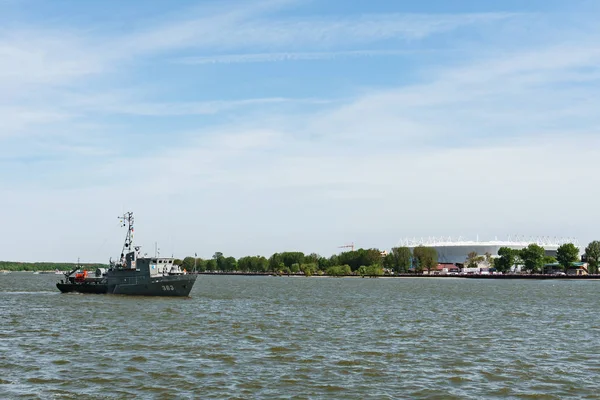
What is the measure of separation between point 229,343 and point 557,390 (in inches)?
957

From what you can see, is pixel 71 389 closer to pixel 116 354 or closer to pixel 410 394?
pixel 116 354

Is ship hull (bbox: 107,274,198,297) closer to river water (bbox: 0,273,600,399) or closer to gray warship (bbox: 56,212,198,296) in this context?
gray warship (bbox: 56,212,198,296)

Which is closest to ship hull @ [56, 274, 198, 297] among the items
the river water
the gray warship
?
the gray warship

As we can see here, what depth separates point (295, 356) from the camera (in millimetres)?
43031

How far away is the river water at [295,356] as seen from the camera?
108 feet

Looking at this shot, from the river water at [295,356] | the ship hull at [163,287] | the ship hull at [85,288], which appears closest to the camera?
the river water at [295,356]

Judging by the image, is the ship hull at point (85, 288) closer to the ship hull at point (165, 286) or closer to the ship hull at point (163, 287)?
the ship hull at point (163, 287)

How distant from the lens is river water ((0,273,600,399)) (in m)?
32.8

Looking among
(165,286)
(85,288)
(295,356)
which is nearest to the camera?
(295,356)

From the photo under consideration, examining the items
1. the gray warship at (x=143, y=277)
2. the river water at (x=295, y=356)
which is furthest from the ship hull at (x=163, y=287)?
the river water at (x=295, y=356)

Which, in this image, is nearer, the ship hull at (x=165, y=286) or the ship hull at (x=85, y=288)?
the ship hull at (x=165, y=286)

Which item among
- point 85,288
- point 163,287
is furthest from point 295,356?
point 85,288

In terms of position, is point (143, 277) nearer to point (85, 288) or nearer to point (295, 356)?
point (85, 288)

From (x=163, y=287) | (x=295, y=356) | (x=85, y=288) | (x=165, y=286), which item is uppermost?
(x=165, y=286)
